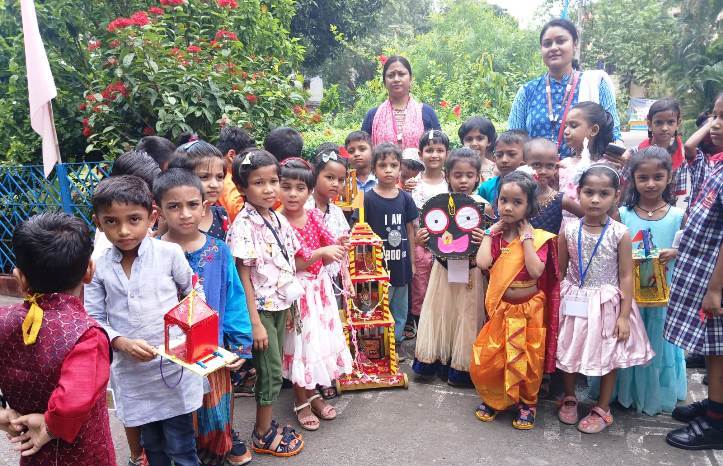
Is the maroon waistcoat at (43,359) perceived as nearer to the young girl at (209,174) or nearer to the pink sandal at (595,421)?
the young girl at (209,174)

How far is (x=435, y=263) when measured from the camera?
3.94 m

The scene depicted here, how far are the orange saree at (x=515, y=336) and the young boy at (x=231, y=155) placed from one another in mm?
1746

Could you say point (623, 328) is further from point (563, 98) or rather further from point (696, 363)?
point (563, 98)

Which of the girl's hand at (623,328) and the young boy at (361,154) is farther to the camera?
the young boy at (361,154)

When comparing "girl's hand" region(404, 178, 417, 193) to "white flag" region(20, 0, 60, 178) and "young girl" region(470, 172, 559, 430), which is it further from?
"white flag" region(20, 0, 60, 178)

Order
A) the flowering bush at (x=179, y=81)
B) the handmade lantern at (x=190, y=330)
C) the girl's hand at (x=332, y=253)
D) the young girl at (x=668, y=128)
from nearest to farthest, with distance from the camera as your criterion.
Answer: the handmade lantern at (x=190, y=330) < the girl's hand at (x=332, y=253) < the young girl at (x=668, y=128) < the flowering bush at (x=179, y=81)

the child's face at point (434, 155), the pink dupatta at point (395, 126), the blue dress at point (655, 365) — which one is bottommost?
the blue dress at point (655, 365)

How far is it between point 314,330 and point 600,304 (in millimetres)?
1771

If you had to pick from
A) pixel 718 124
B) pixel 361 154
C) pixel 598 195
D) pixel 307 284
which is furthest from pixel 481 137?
pixel 307 284

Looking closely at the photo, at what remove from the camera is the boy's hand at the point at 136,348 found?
2.15 metres

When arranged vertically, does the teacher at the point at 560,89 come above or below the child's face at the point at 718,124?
above

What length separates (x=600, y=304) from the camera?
327cm

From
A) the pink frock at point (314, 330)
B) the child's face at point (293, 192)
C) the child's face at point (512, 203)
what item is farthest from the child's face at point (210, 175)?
the child's face at point (512, 203)

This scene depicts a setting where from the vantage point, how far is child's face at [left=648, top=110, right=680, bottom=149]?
413 centimetres
